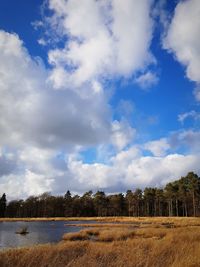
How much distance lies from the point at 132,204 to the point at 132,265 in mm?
116513

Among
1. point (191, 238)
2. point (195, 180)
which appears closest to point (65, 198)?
point (195, 180)

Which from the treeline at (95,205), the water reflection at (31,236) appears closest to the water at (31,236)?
the water reflection at (31,236)

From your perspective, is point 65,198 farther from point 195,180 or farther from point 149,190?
point 195,180

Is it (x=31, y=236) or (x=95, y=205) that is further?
(x=95, y=205)

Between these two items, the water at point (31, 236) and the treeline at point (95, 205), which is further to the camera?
the treeline at point (95, 205)

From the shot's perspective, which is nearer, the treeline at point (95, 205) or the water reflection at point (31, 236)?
the water reflection at point (31, 236)

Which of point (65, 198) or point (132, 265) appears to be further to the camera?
point (65, 198)

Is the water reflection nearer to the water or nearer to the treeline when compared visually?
the water

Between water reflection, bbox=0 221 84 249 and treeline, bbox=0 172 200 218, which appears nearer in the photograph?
water reflection, bbox=0 221 84 249

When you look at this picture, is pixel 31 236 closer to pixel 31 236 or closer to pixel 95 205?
pixel 31 236

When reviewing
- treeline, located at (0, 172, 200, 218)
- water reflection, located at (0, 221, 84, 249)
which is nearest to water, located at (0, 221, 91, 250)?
water reflection, located at (0, 221, 84, 249)

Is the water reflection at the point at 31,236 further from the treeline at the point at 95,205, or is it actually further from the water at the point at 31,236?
the treeline at the point at 95,205

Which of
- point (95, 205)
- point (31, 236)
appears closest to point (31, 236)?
point (31, 236)

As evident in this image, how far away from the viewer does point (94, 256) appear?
15133 millimetres
